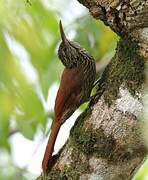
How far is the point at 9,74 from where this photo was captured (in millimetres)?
2414

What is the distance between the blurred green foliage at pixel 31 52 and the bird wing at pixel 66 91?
5.2 inches

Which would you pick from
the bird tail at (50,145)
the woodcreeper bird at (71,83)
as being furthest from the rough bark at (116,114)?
the woodcreeper bird at (71,83)

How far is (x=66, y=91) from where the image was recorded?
2211 mm

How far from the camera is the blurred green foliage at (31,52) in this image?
2.37 m

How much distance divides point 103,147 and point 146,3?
1.71 ft

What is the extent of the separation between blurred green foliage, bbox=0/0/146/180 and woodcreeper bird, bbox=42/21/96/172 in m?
0.06

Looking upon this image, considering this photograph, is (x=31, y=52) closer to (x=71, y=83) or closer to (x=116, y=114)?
(x=71, y=83)

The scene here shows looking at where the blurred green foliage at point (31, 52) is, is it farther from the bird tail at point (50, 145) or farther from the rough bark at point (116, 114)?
the rough bark at point (116, 114)

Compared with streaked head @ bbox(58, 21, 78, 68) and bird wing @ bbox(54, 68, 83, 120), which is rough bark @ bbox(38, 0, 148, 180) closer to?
bird wing @ bbox(54, 68, 83, 120)

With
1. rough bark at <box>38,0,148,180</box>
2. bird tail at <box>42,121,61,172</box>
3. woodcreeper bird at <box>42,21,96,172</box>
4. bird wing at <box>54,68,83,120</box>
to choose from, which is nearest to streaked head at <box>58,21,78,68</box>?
woodcreeper bird at <box>42,21,96,172</box>

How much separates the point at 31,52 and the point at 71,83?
30 centimetres

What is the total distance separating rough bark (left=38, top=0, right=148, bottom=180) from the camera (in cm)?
164

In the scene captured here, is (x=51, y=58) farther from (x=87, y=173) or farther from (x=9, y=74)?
(x=87, y=173)

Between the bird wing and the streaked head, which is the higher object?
the bird wing
